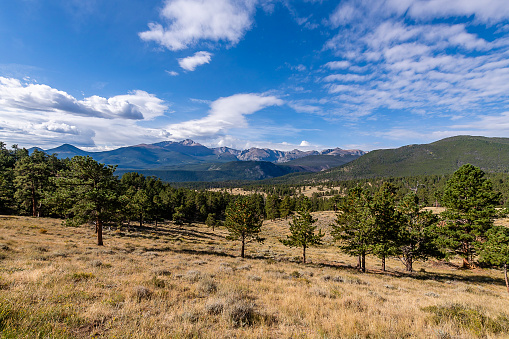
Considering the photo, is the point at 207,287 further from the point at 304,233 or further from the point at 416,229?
the point at 416,229

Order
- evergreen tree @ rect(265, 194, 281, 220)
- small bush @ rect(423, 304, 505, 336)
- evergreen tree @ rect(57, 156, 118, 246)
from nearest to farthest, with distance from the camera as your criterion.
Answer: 1. small bush @ rect(423, 304, 505, 336)
2. evergreen tree @ rect(57, 156, 118, 246)
3. evergreen tree @ rect(265, 194, 281, 220)

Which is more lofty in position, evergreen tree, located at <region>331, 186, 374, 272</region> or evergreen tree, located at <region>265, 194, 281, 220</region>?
evergreen tree, located at <region>331, 186, 374, 272</region>

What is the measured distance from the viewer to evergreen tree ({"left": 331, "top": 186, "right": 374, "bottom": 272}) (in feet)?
76.8

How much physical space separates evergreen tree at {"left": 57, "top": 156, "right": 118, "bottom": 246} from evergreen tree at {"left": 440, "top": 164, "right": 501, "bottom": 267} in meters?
41.0

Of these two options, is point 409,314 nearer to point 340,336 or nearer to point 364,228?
point 340,336

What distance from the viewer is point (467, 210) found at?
26.8 meters

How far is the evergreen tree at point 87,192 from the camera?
20.4m

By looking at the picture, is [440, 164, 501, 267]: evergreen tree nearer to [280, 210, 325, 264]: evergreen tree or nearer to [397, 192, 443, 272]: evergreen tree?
[397, 192, 443, 272]: evergreen tree

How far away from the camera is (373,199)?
2502 cm

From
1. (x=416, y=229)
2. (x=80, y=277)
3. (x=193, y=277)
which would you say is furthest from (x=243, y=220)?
(x=416, y=229)

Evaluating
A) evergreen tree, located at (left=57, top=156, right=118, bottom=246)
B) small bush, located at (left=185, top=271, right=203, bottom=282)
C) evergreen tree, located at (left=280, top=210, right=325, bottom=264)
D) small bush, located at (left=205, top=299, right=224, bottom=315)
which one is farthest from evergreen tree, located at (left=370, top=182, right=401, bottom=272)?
evergreen tree, located at (left=57, top=156, right=118, bottom=246)

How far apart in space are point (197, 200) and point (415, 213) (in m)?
91.8

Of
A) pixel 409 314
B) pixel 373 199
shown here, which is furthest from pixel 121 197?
pixel 373 199

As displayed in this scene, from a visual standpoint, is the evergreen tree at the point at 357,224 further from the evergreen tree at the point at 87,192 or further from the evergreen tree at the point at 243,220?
the evergreen tree at the point at 87,192
